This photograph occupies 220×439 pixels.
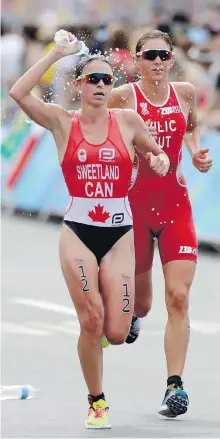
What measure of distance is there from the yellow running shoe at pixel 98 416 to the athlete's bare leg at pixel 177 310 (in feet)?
2.45

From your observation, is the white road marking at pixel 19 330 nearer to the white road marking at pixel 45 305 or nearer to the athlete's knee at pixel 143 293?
the white road marking at pixel 45 305

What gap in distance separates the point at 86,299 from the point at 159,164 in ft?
2.88

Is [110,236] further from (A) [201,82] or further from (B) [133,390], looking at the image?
(A) [201,82]

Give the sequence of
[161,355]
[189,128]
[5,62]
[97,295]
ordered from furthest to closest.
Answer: [5,62] < [161,355] < [189,128] < [97,295]

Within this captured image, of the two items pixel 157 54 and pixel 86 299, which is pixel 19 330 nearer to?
pixel 157 54

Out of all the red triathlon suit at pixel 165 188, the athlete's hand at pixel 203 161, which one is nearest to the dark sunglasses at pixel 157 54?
the red triathlon suit at pixel 165 188

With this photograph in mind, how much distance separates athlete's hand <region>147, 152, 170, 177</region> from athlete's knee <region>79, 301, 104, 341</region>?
2.77 feet

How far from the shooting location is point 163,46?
1066cm

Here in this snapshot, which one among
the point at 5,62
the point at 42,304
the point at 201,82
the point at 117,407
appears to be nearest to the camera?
the point at 117,407

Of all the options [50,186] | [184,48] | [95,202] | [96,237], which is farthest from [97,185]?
[50,186]

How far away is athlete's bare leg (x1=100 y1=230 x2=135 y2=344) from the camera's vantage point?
31.6ft

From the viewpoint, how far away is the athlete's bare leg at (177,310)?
10.3 m

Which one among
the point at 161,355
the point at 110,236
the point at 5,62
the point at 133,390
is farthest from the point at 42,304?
the point at 5,62

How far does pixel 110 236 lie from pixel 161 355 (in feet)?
9.02
